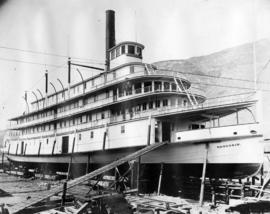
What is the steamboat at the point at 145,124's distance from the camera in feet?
47.8

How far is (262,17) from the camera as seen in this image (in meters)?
11.3

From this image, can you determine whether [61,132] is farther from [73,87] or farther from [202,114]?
[202,114]

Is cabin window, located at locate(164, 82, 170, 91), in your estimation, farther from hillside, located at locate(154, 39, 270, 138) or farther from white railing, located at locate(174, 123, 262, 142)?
hillside, located at locate(154, 39, 270, 138)

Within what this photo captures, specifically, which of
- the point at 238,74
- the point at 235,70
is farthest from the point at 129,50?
the point at 235,70

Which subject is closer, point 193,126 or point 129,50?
point 193,126

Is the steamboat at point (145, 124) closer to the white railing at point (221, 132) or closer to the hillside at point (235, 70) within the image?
the white railing at point (221, 132)

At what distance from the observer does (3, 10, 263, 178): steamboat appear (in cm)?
1457

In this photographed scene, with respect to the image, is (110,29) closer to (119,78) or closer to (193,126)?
(119,78)

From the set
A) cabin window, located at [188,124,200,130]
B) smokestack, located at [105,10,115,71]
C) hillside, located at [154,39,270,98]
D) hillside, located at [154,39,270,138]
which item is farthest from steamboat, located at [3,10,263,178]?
Result: hillside, located at [154,39,270,98]

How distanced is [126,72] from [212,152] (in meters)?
9.30

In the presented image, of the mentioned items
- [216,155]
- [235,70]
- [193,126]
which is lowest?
[216,155]

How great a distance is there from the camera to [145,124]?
57.8ft

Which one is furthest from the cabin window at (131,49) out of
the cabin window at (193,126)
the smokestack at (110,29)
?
the cabin window at (193,126)

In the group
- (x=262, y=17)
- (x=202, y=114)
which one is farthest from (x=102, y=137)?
(x=262, y=17)
